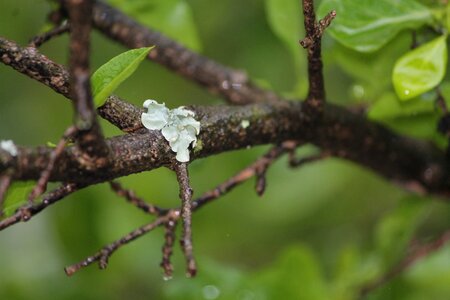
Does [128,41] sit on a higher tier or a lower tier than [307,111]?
higher

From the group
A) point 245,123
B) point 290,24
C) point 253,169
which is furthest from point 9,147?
point 290,24

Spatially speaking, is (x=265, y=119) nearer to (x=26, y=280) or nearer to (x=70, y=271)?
(x=70, y=271)

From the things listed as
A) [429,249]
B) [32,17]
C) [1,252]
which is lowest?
[429,249]

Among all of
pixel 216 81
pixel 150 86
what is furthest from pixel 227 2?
pixel 216 81

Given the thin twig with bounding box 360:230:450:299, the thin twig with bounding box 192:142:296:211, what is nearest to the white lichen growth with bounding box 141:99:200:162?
the thin twig with bounding box 192:142:296:211

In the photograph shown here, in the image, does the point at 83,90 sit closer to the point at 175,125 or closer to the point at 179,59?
the point at 175,125
